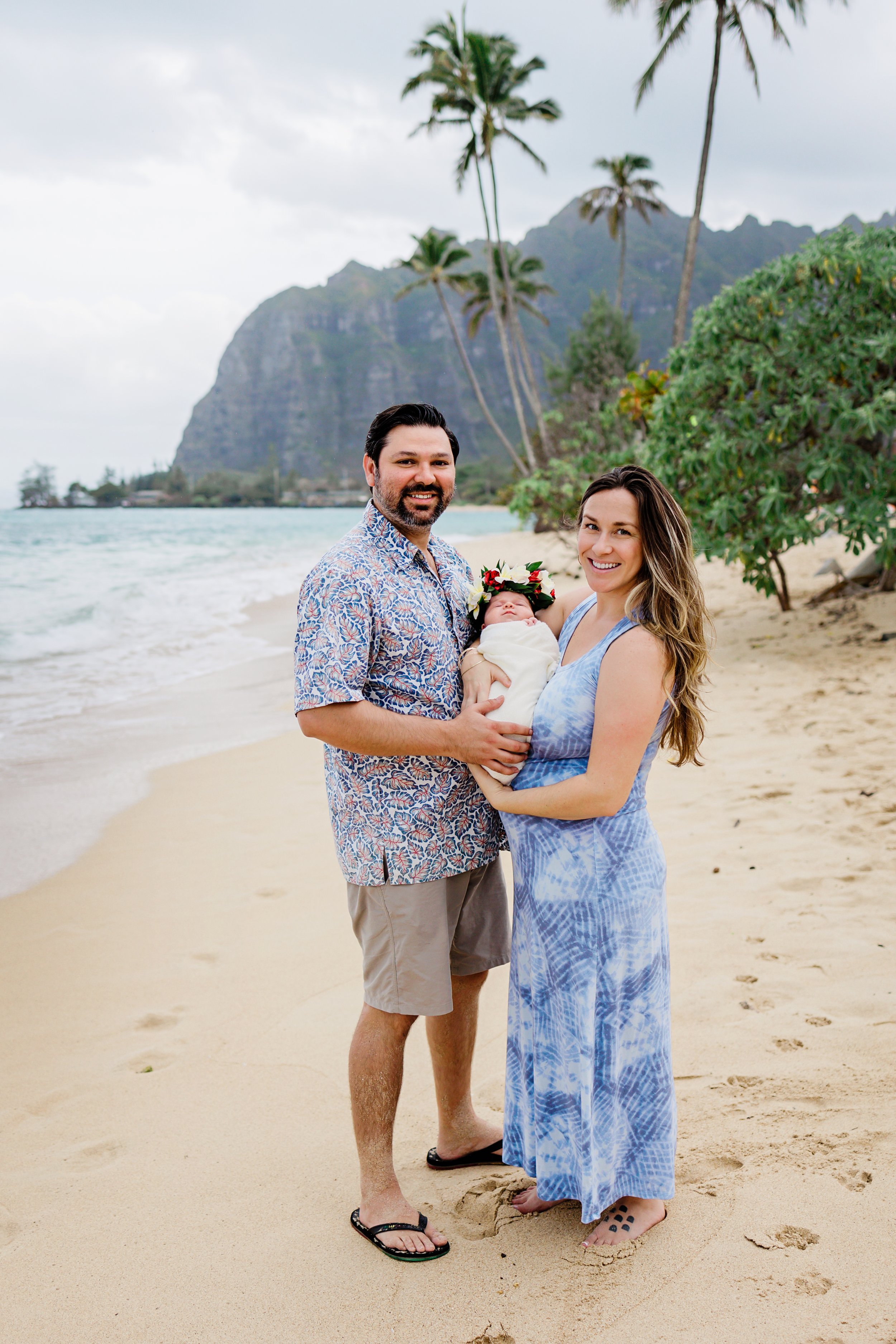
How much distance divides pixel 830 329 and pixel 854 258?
1.90 ft

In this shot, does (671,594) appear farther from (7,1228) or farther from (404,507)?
(7,1228)

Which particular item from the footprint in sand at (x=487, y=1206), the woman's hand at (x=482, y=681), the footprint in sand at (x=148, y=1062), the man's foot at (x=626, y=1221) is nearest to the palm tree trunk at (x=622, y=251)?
the woman's hand at (x=482, y=681)

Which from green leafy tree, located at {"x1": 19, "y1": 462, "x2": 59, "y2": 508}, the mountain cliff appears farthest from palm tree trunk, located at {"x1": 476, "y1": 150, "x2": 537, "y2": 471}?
the mountain cliff

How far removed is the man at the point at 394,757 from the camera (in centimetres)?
218

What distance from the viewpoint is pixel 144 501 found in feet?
322

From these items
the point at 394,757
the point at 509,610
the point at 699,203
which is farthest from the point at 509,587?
the point at 699,203

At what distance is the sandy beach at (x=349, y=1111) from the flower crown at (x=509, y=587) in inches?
61.4

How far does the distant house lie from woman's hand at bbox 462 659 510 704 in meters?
100.0

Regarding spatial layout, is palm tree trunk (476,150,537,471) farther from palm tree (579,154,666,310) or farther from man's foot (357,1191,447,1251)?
man's foot (357,1191,447,1251)

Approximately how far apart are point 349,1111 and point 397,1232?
2.23 feet

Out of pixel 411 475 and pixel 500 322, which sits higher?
pixel 500 322

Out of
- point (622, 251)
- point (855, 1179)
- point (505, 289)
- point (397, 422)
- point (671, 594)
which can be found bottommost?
point (855, 1179)

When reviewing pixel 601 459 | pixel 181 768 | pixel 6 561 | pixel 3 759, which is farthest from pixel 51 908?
pixel 6 561

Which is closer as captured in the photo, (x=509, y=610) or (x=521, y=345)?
(x=509, y=610)
